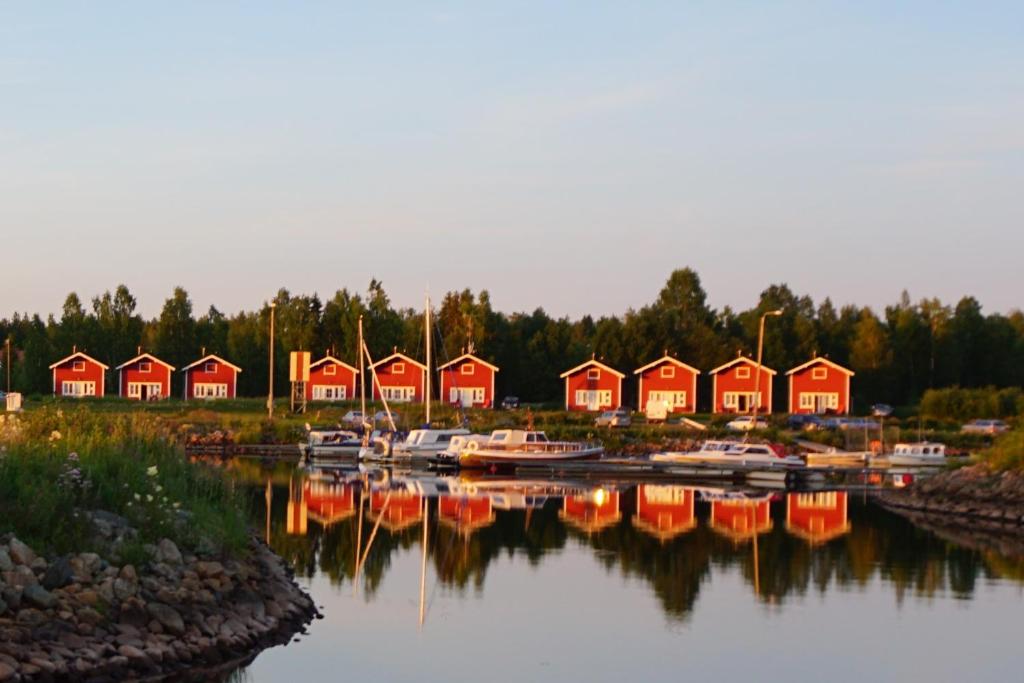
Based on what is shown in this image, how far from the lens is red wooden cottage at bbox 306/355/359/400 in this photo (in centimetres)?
9306

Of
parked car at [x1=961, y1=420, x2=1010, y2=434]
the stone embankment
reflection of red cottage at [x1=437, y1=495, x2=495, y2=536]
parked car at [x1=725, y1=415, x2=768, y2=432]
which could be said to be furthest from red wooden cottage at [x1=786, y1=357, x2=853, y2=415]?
reflection of red cottage at [x1=437, y1=495, x2=495, y2=536]

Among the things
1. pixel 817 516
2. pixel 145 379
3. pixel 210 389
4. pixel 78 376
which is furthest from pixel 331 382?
pixel 817 516

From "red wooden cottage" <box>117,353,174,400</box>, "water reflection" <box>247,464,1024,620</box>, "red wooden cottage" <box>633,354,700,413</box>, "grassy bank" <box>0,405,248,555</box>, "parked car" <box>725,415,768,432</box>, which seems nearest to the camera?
"grassy bank" <box>0,405,248,555</box>

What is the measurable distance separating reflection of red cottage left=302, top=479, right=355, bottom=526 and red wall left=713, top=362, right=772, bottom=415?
39.1 m

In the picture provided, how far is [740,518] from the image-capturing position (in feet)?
135

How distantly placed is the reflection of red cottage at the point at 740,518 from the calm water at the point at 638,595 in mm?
118

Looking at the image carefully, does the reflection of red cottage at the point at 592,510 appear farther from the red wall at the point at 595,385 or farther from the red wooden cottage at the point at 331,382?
the red wooden cottage at the point at 331,382

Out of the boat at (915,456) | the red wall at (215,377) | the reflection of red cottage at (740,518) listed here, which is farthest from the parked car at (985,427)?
the red wall at (215,377)

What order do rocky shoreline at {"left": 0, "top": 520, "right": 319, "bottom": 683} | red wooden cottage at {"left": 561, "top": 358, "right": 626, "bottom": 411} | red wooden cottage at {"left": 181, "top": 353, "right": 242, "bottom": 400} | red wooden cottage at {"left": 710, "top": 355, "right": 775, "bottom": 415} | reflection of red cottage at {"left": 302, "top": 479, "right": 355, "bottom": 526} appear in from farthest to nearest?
red wooden cottage at {"left": 181, "top": 353, "right": 242, "bottom": 400} < red wooden cottage at {"left": 561, "top": 358, "right": 626, "bottom": 411} < red wooden cottage at {"left": 710, "top": 355, "right": 775, "bottom": 415} < reflection of red cottage at {"left": 302, "top": 479, "right": 355, "bottom": 526} < rocky shoreline at {"left": 0, "top": 520, "right": 319, "bottom": 683}

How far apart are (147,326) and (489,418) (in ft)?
188

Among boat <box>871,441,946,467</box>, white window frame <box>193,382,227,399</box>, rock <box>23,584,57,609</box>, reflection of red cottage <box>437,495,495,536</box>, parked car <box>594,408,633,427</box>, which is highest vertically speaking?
white window frame <box>193,382,227,399</box>

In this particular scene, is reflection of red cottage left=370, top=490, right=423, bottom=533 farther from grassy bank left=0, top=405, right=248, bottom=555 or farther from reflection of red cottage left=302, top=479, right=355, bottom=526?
grassy bank left=0, top=405, right=248, bottom=555

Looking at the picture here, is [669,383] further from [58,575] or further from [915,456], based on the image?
[58,575]

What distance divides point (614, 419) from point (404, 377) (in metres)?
19.8
